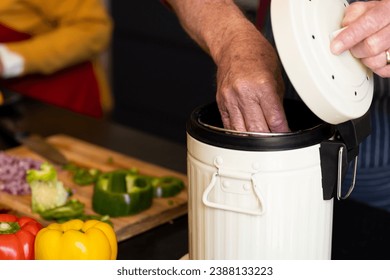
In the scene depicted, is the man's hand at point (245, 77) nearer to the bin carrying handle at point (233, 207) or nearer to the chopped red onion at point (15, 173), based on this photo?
the bin carrying handle at point (233, 207)

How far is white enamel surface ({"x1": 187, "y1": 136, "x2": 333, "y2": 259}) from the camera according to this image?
0.89 meters

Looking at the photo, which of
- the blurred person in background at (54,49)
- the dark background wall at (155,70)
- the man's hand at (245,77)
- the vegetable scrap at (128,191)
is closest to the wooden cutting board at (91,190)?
the vegetable scrap at (128,191)

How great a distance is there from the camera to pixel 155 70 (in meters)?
3.47

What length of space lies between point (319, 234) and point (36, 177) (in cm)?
57

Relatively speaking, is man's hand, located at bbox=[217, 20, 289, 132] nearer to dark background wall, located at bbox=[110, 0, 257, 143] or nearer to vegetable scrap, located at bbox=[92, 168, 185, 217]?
vegetable scrap, located at bbox=[92, 168, 185, 217]

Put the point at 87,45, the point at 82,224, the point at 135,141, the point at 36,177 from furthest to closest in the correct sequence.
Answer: the point at 87,45
the point at 135,141
the point at 36,177
the point at 82,224

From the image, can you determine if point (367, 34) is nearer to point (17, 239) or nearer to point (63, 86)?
point (17, 239)

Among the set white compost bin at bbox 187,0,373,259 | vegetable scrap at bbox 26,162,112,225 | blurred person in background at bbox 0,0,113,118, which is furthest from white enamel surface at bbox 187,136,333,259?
blurred person in background at bbox 0,0,113,118

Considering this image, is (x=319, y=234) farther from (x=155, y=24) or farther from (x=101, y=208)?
(x=155, y=24)

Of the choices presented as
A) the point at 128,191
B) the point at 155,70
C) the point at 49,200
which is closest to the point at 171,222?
the point at 128,191

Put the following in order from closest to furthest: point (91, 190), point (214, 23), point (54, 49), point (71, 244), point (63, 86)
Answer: point (71, 244) < point (214, 23) < point (91, 190) < point (54, 49) < point (63, 86)

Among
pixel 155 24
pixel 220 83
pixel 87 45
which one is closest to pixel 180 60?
pixel 155 24

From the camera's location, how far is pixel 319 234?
0.96 metres

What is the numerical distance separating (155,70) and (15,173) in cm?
210
